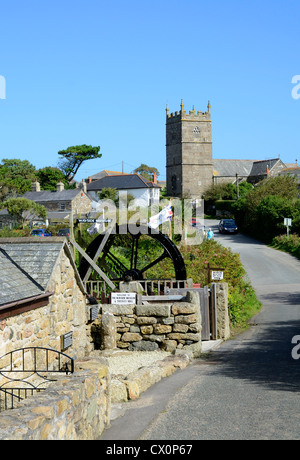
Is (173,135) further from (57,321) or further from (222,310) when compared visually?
(57,321)

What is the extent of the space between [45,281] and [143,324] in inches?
141

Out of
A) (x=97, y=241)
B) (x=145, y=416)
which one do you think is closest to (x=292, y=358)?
(x=145, y=416)

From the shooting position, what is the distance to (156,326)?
39.0 ft

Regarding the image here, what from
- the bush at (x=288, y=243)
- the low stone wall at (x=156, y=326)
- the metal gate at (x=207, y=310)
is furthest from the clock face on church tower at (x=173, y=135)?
the low stone wall at (x=156, y=326)

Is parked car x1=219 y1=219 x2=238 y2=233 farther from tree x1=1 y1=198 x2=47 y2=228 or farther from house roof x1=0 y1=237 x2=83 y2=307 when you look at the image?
house roof x1=0 y1=237 x2=83 y2=307

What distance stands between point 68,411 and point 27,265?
437 cm

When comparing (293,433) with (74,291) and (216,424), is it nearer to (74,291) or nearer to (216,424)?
→ (216,424)

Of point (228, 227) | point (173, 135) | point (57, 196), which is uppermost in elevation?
point (173, 135)

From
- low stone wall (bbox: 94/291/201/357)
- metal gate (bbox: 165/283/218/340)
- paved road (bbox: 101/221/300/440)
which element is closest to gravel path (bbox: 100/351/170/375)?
low stone wall (bbox: 94/291/201/357)

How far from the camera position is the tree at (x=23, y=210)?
50250mm

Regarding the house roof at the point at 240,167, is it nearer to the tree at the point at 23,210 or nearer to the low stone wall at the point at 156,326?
the tree at the point at 23,210

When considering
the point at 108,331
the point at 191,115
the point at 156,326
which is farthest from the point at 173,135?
the point at 108,331

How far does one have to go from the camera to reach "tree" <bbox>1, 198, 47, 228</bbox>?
165 feet

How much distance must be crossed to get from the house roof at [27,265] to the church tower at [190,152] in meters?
70.2
